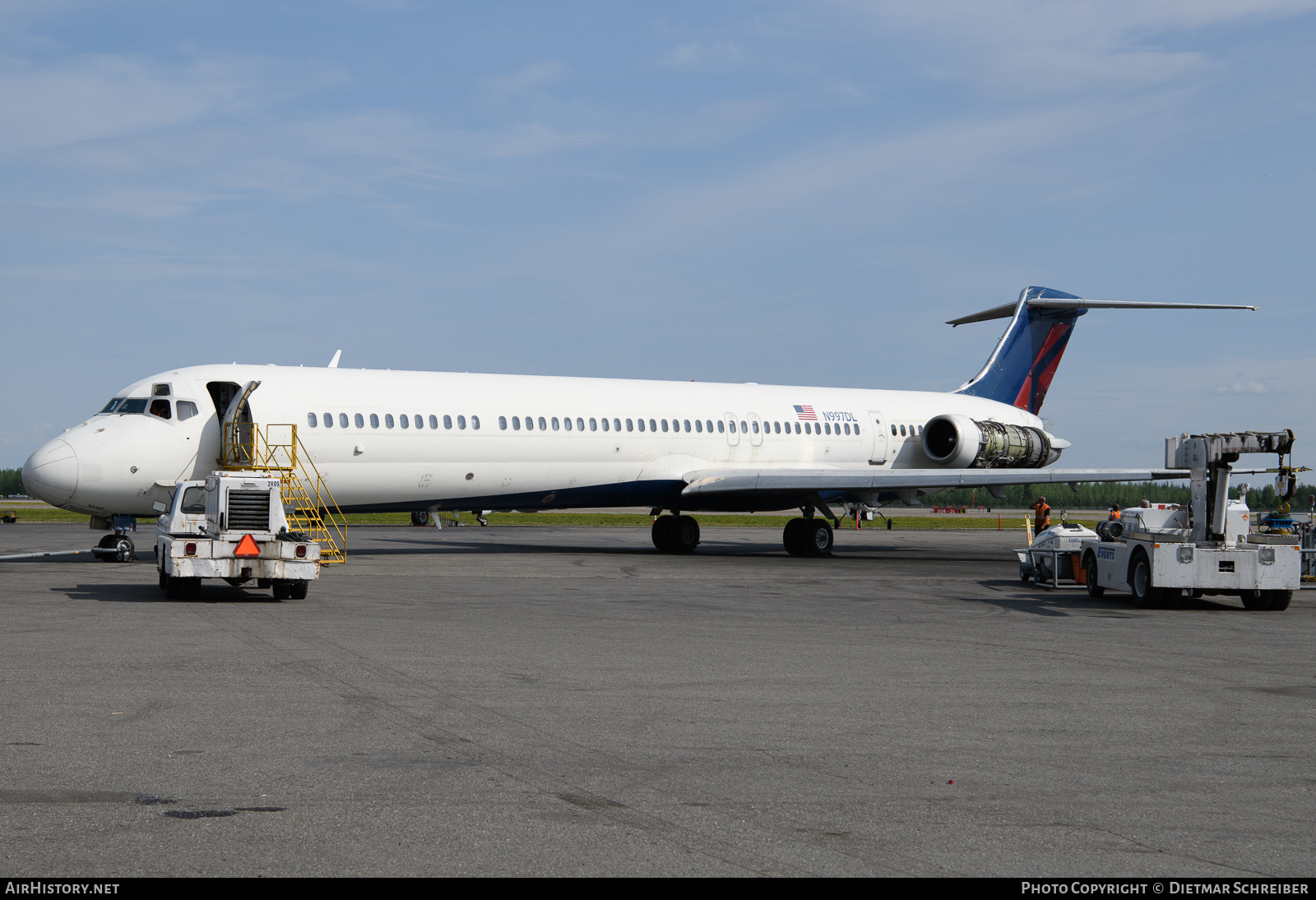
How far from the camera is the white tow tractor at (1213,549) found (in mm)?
17234

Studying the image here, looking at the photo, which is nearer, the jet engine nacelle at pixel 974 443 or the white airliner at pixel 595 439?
the white airliner at pixel 595 439

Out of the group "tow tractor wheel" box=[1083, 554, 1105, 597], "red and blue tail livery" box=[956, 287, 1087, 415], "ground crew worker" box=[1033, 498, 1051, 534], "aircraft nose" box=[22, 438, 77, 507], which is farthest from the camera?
"red and blue tail livery" box=[956, 287, 1087, 415]

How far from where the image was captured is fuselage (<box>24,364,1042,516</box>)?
22.2m

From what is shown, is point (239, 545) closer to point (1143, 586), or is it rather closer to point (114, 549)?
point (114, 549)

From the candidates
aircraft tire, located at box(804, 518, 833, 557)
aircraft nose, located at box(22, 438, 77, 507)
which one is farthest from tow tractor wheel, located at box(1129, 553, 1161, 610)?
aircraft nose, located at box(22, 438, 77, 507)

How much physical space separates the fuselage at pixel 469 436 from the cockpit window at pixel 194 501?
13.4 ft

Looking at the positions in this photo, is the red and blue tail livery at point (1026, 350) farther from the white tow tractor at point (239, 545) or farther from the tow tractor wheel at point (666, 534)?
the white tow tractor at point (239, 545)

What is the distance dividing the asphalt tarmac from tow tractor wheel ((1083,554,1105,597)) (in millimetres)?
3757

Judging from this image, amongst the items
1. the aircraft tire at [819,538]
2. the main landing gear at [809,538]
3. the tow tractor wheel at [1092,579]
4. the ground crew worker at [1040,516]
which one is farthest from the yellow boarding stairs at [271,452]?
the ground crew worker at [1040,516]

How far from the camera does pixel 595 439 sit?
90.1 ft

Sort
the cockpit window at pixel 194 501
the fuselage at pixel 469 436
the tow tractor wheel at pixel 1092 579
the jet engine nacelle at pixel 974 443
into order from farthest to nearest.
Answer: the jet engine nacelle at pixel 974 443
the fuselage at pixel 469 436
the tow tractor wheel at pixel 1092 579
the cockpit window at pixel 194 501

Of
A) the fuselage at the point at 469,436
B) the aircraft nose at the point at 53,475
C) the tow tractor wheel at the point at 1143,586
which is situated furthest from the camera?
the fuselage at the point at 469,436

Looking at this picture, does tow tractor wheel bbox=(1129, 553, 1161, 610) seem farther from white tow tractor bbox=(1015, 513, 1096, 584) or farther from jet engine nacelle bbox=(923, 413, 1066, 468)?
jet engine nacelle bbox=(923, 413, 1066, 468)
